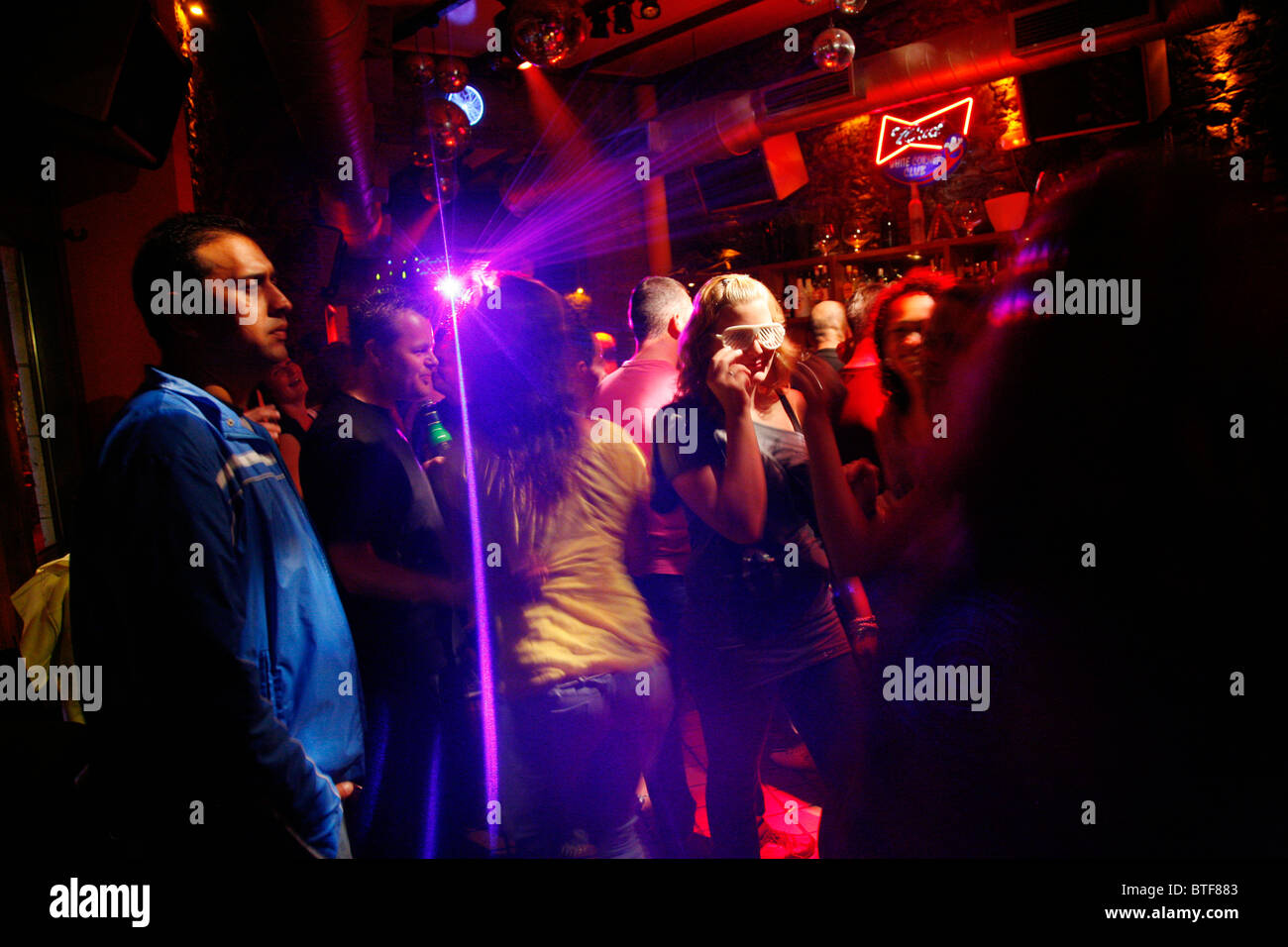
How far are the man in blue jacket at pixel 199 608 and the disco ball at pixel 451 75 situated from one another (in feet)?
13.2

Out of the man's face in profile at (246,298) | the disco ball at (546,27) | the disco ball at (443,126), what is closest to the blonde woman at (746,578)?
the man's face in profile at (246,298)

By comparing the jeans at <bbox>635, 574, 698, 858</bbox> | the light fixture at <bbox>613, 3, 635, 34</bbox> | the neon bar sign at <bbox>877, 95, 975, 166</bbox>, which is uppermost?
the light fixture at <bbox>613, 3, 635, 34</bbox>

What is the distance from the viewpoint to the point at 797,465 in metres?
1.93

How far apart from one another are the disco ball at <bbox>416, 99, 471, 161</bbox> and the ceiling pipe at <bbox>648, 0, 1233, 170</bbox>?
1891mm

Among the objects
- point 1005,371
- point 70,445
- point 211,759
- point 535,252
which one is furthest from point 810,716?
point 535,252

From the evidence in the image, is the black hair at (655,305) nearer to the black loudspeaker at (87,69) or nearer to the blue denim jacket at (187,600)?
the blue denim jacket at (187,600)

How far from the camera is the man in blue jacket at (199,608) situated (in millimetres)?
1256

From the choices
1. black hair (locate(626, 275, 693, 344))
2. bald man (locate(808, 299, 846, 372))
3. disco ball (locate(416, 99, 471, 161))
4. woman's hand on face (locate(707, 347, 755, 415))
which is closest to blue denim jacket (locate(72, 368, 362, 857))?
woman's hand on face (locate(707, 347, 755, 415))

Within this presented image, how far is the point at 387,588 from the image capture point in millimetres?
1861

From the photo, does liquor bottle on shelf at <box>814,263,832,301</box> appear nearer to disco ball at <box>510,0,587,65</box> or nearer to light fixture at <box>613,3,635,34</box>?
light fixture at <box>613,3,635,34</box>

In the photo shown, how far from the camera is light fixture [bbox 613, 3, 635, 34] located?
4.98 m

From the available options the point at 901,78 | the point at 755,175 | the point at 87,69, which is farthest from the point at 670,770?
the point at 755,175
